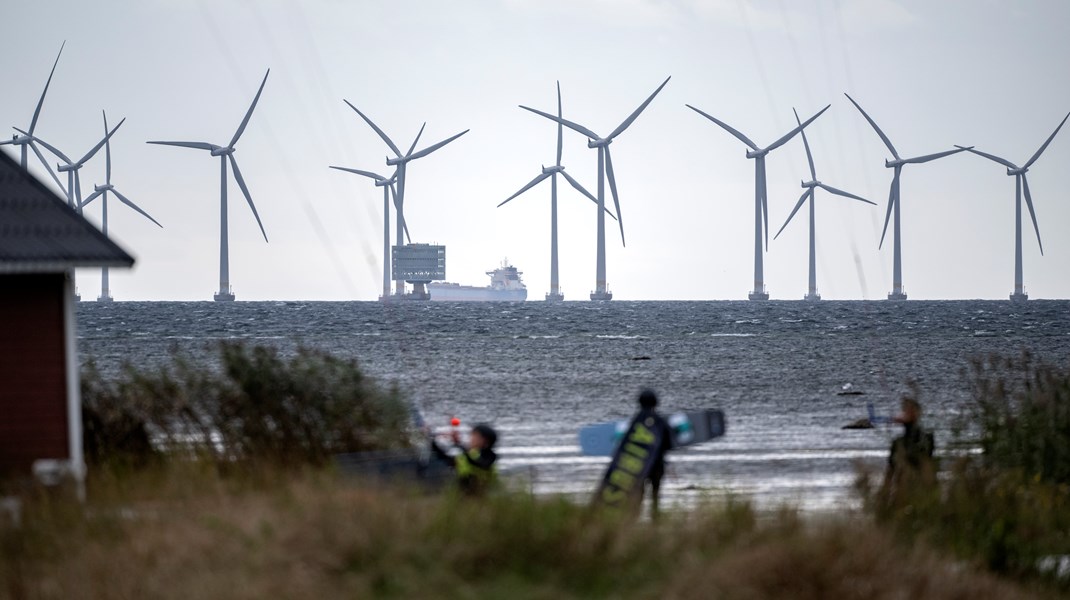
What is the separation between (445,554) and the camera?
10602mm

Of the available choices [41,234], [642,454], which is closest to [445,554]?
[642,454]

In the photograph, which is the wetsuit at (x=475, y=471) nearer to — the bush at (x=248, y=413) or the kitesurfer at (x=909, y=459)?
the bush at (x=248, y=413)

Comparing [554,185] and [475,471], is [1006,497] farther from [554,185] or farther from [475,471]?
[554,185]

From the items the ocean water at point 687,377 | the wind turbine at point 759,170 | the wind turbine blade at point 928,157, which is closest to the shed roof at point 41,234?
the ocean water at point 687,377

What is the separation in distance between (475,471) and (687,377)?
35.6 meters

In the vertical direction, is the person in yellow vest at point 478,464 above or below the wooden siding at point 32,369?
below

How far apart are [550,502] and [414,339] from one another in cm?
7489

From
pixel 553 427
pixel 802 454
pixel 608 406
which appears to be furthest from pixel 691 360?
pixel 802 454

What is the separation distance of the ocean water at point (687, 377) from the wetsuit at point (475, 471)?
1.74 feet

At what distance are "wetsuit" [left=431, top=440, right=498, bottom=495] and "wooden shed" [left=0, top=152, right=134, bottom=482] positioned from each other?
405 centimetres

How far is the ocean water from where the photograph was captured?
20.8 metres

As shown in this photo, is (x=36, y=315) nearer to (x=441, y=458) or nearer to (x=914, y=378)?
(x=441, y=458)

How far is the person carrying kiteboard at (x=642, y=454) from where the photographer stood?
1316 cm

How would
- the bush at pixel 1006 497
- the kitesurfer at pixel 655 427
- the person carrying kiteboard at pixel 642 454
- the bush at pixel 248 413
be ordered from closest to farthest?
the bush at pixel 1006 497
the person carrying kiteboard at pixel 642 454
the kitesurfer at pixel 655 427
the bush at pixel 248 413
